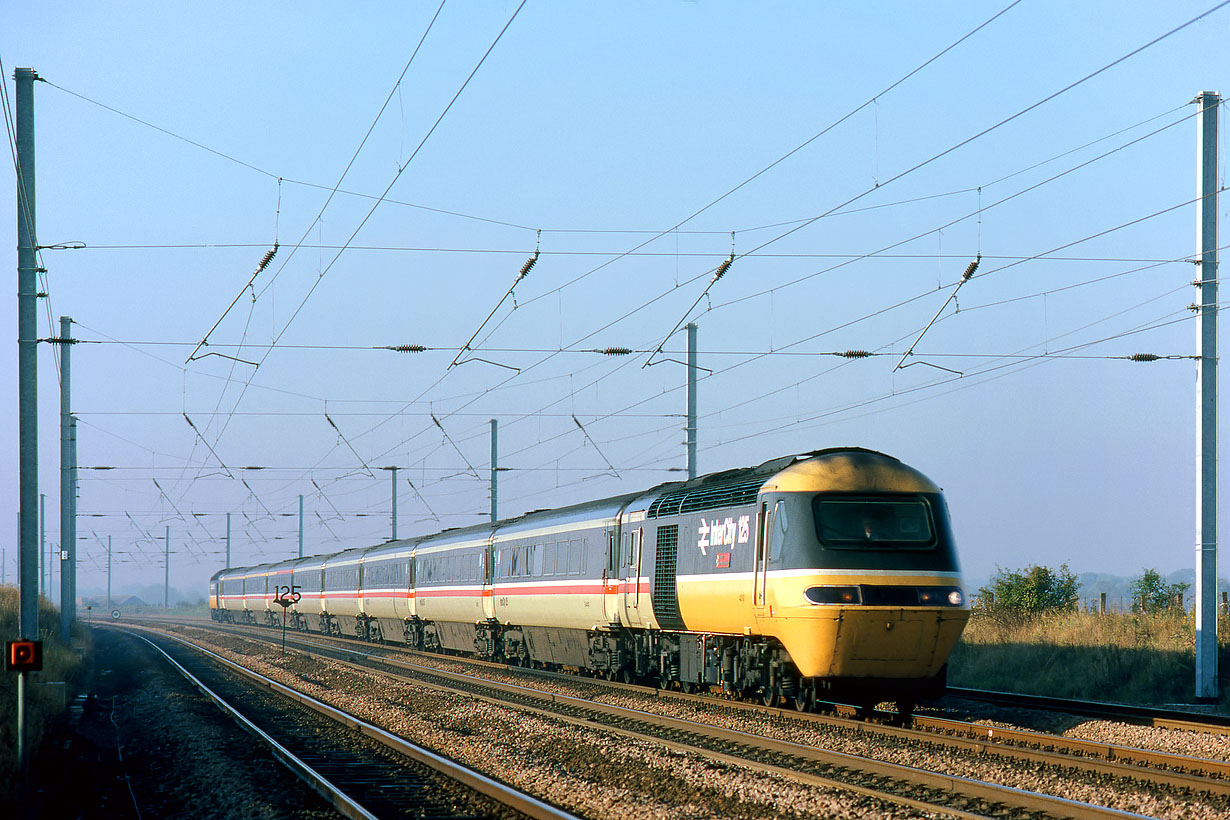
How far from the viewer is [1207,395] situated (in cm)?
2184

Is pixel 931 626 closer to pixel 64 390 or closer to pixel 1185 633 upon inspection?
pixel 1185 633

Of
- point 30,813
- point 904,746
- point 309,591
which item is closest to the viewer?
point 30,813

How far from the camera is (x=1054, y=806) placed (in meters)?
11.3

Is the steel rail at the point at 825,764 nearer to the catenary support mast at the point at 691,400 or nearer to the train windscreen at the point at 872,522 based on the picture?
the train windscreen at the point at 872,522

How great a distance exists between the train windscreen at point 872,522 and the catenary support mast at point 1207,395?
239 inches

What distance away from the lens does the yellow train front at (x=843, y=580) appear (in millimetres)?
17453

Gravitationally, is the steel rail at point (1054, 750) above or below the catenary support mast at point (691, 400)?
below

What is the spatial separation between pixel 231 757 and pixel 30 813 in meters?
3.97

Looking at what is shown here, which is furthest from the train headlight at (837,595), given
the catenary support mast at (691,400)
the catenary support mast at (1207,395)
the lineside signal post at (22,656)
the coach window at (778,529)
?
the catenary support mast at (691,400)

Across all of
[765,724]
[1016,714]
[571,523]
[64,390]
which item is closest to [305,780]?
[765,724]

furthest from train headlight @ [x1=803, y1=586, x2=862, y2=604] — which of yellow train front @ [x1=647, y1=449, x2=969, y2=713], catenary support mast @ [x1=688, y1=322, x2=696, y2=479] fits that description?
catenary support mast @ [x1=688, y1=322, x2=696, y2=479]

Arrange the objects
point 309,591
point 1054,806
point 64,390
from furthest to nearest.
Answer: point 309,591 → point 64,390 → point 1054,806

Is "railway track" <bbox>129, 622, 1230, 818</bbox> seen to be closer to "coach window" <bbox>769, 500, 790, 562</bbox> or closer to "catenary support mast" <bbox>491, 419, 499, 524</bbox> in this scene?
"coach window" <bbox>769, 500, 790, 562</bbox>

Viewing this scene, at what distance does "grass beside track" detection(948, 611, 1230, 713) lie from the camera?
74.7ft
